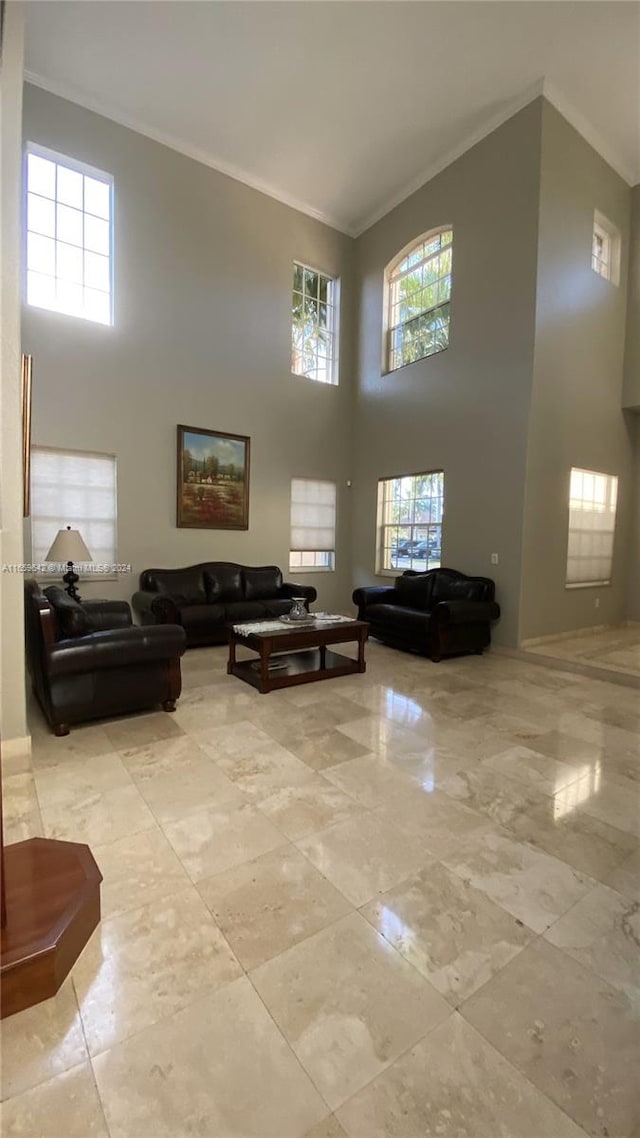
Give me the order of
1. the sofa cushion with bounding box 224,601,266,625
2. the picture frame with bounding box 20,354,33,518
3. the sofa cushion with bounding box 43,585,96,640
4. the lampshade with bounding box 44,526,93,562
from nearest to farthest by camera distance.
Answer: the picture frame with bounding box 20,354,33,518, the sofa cushion with bounding box 43,585,96,640, the lampshade with bounding box 44,526,93,562, the sofa cushion with bounding box 224,601,266,625

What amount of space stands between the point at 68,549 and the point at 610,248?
300 inches

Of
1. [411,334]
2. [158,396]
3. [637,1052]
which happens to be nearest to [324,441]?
[411,334]

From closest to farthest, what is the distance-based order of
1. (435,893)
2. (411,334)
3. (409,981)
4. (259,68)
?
(409,981) → (435,893) → (259,68) → (411,334)

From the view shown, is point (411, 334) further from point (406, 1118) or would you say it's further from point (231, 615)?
point (406, 1118)

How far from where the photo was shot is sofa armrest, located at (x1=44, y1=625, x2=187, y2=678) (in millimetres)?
2701

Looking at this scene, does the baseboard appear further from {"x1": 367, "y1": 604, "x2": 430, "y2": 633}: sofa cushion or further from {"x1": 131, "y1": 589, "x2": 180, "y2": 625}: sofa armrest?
{"x1": 131, "y1": 589, "x2": 180, "y2": 625}: sofa armrest

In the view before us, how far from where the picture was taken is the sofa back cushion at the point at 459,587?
512 cm

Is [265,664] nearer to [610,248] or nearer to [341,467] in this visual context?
[341,467]

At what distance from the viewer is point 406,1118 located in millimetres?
972

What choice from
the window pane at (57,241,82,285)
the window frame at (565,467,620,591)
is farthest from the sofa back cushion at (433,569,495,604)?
the window pane at (57,241,82,285)

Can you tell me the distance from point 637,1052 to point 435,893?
614 millimetres

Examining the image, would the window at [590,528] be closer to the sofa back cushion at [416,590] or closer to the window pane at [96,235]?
the sofa back cushion at [416,590]

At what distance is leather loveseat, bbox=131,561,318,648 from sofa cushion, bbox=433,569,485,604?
1637mm

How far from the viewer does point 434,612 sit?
4.64m
